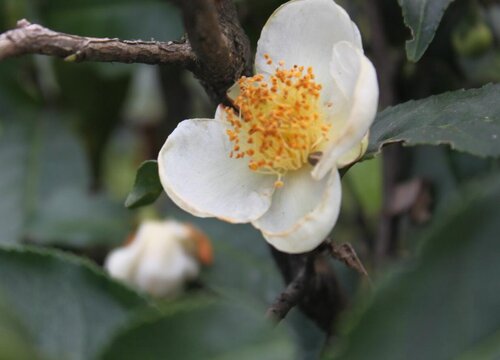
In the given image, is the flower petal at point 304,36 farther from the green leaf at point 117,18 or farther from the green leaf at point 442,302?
the green leaf at point 117,18

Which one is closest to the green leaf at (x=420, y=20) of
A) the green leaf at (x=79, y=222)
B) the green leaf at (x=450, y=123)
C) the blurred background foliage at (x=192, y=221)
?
the green leaf at (x=450, y=123)

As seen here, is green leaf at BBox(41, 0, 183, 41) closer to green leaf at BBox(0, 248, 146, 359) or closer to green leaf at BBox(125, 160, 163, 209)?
green leaf at BBox(125, 160, 163, 209)

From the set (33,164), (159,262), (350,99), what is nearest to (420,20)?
(350,99)

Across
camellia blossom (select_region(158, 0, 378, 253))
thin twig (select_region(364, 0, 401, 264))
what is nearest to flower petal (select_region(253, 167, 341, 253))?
camellia blossom (select_region(158, 0, 378, 253))

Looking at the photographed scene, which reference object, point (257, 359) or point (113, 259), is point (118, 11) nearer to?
point (113, 259)

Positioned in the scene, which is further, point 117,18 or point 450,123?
point 117,18

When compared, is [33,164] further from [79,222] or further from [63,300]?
[63,300]

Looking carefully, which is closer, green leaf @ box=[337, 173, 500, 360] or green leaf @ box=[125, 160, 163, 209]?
green leaf @ box=[337, 173, 500, 360]

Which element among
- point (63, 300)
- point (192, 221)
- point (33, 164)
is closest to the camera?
point (63, 300)
